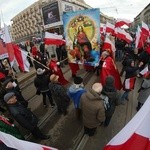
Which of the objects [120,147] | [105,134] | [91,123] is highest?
[120,147]

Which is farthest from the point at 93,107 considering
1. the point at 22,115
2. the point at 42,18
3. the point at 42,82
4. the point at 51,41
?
the point at 42,18

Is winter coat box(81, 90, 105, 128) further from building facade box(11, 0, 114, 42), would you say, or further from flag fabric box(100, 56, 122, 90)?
building facade box(11, 0, 114, 42)

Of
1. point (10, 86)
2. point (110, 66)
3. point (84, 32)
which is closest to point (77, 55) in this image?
point (84, 32)

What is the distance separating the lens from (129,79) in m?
7.86

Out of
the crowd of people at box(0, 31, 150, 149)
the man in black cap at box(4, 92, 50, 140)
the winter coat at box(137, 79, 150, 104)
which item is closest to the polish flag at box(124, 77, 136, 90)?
the crowd of people at box(0, 31, 150, 149)

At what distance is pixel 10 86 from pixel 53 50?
31.5 ft

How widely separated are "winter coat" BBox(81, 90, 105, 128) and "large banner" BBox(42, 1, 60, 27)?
52.7 m

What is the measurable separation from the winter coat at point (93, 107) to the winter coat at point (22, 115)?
1312 mm

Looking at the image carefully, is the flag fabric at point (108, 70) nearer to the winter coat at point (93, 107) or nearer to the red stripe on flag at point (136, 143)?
the winter coat at point (93, 107)

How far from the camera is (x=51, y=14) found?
57.8 metres

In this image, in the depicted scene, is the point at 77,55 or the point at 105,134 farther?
the point at 77,55

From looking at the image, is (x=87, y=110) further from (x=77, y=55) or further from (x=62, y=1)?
(x=62, y=1)

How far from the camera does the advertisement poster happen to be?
56719 millimetres

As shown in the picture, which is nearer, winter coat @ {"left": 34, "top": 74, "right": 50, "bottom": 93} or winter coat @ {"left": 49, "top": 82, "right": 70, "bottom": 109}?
winter coat @ {"left": 49, "top": 82, "right": 70, "bottom": 109}
